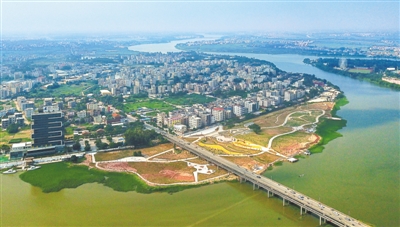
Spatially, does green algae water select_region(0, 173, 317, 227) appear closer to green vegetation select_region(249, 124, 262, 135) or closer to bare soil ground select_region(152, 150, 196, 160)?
bare soil ground select_region(152, 150, 196, 160)

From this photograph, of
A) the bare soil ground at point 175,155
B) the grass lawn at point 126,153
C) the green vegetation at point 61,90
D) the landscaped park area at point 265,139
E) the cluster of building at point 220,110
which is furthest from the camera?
the green vegetation at point 61,90

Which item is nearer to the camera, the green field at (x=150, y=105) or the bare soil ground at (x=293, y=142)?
the bare soil ground at (x=293, y=142)

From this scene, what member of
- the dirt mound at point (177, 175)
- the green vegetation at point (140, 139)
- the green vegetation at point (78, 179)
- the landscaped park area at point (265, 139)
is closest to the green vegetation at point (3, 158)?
the green vegetation at point (78, 179)

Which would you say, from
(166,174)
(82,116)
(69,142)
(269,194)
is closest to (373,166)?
(269,194)

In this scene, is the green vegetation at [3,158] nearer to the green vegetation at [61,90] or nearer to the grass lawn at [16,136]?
the grass lawn at [16,136]

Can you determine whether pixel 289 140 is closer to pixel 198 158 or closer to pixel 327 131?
pixel 327 131

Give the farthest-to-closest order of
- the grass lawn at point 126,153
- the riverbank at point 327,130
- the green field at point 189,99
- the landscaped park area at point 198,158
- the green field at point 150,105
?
1. the green field at point 189,99
2. the green field at point 150,105
3. the riverbank at point 327,130
4. the grass lawn at point 126,153
5. the landscaped park area at point 198,158

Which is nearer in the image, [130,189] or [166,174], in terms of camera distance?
[130,189]

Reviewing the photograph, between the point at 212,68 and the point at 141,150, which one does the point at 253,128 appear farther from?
the point at 212,68
